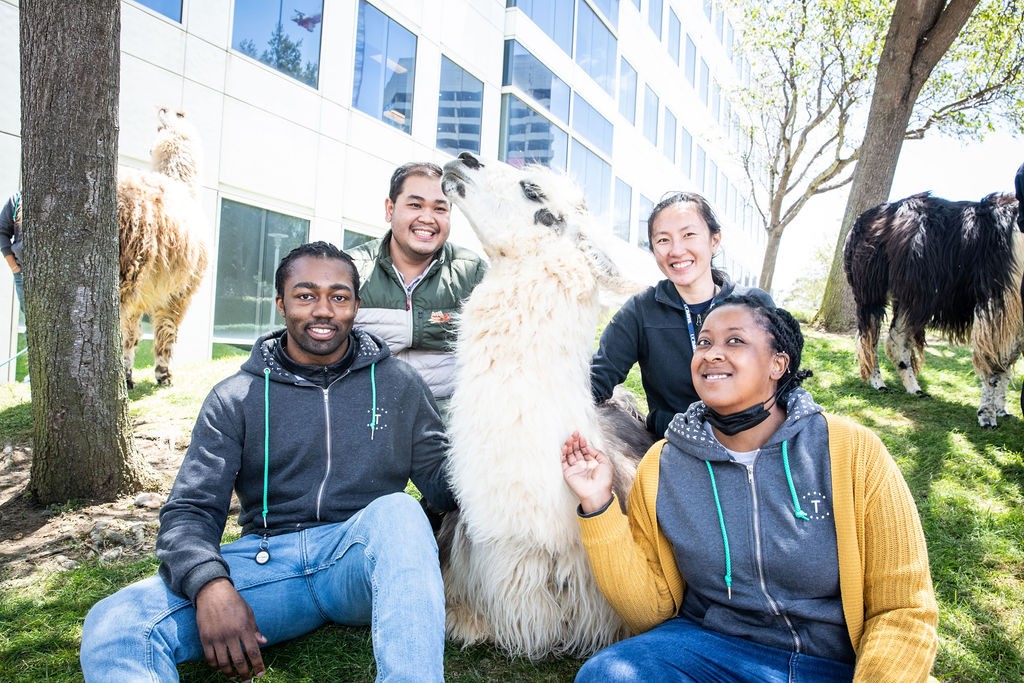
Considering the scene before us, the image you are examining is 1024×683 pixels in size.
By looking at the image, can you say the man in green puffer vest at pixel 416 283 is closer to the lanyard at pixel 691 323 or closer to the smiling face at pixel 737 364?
the lanyard at pixel 691 323

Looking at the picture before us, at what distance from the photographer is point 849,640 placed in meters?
1.69

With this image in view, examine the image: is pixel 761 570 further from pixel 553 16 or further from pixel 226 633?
pixel 553 16

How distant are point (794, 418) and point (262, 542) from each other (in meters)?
1.58

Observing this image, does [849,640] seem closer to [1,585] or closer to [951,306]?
[1,585]

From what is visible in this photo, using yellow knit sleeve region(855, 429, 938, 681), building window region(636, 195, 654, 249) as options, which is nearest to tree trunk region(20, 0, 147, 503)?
yellow knit sleeve region(855, 429, 938, 681)

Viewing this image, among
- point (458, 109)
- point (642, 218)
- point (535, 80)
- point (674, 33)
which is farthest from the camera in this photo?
point (674, 33)


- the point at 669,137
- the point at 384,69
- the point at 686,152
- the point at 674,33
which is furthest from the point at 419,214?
the point at 686,152

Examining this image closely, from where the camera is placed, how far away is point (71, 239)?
3.08 m

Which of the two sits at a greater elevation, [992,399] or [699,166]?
[699,166]

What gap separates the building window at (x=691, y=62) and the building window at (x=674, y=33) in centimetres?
133

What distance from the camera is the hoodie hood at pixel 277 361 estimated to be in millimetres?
2160

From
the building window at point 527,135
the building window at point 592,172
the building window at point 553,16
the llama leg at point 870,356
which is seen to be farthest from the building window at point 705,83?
the llama leg at point 870,356

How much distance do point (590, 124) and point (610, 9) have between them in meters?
3.71

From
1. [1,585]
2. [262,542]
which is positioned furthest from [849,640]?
[1,585]
